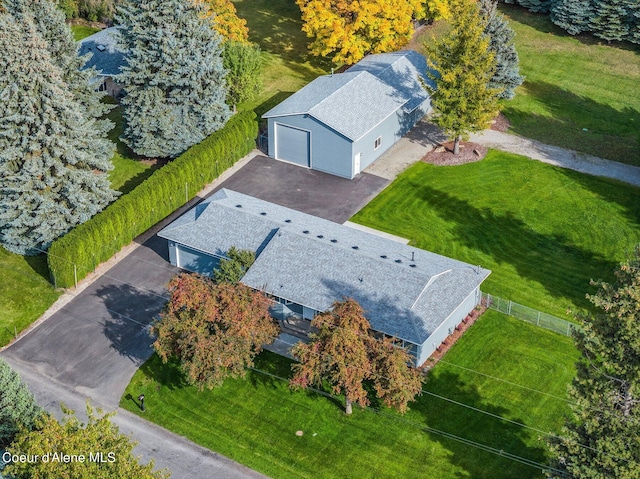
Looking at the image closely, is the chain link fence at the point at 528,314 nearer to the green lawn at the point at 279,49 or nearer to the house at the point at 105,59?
the green lawn at the point at 279,49

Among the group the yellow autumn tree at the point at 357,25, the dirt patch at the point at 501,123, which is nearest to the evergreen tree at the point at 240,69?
the yellow autumn tree at the point at 357,25

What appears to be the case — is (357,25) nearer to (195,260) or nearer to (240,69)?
(240,69)

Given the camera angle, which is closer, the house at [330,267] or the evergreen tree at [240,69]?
the house at [330,267]

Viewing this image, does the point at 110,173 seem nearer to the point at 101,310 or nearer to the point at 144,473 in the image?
the point at 101,310

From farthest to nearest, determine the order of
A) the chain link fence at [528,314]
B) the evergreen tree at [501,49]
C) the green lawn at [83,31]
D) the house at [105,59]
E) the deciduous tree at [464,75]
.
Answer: the green lawn at [83,31]
the house at [105,59]
the evergreen tree at [501,49]
the deciduous tree at [464,75]
the chain link fence at [528,314]

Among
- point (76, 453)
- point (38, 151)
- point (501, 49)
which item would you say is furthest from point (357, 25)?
point (76, 453)

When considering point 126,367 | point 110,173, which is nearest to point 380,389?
point 126,367
